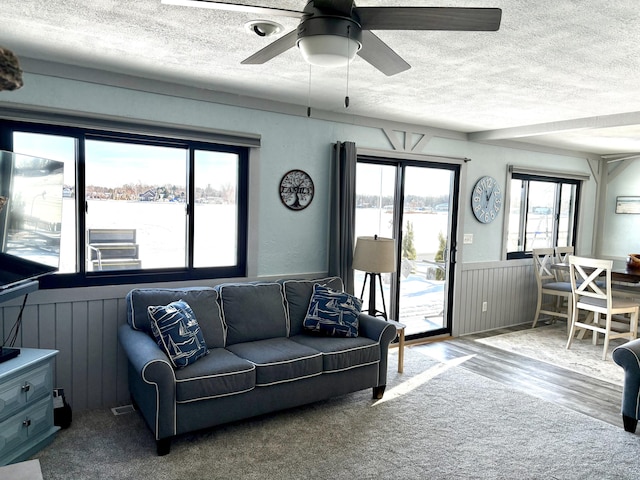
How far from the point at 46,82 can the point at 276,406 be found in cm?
267

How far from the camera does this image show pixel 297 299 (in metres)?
3.96

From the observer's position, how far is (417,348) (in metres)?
5.10

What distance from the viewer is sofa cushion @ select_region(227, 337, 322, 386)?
10.3ft

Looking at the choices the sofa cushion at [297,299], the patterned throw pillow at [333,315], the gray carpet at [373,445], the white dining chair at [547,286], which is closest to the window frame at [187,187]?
the sofa cushion at [297,299]

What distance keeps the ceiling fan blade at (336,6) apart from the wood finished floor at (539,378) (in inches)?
136

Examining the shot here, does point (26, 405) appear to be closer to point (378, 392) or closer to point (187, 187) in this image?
point (187, 187)

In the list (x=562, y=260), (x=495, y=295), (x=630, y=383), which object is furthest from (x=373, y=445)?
(x=562, y=260)

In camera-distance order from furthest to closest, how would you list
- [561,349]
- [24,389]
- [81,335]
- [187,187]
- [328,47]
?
[561,349], [187,187], [81,335], [24,389], [328,47]

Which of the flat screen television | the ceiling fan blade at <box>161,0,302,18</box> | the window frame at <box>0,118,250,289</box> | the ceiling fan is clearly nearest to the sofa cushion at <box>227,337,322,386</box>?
the window frame at <box>0,118,250,289</box>

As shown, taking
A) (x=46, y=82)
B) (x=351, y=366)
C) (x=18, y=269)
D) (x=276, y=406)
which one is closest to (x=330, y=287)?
(x=351, y=366)

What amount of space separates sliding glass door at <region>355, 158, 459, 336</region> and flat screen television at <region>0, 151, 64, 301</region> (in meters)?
2.76

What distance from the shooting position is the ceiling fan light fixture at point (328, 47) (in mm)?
1644

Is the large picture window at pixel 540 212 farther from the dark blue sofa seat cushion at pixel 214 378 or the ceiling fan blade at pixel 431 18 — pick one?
the ceiling fan blade at pixel 431 18

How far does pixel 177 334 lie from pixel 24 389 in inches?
34.6
